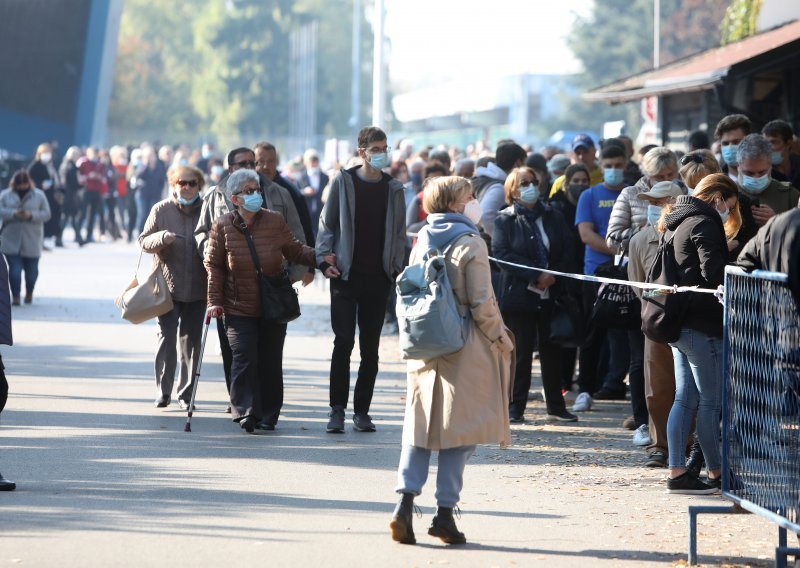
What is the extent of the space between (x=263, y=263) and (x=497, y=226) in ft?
6.19

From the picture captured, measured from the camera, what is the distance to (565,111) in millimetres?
100438

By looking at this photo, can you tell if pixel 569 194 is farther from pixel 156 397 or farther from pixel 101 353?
pixel 101 353

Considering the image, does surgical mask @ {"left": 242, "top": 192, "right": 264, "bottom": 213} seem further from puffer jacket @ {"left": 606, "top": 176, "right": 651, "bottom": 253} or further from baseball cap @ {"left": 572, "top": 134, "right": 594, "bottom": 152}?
baseball cap @ {"left": 572, "top": 134, "right": 594, "bottom": 152}

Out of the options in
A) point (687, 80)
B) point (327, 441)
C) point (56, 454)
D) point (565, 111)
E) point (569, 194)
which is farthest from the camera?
point (565, 111)

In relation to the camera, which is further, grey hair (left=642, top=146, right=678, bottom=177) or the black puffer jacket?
grey hair (left=642, top=146, right=678, bottom=177)

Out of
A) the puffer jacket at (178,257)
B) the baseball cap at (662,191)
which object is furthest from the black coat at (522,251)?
the puffer jacket at (178,257)

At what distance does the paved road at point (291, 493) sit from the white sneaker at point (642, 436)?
0.12 metres

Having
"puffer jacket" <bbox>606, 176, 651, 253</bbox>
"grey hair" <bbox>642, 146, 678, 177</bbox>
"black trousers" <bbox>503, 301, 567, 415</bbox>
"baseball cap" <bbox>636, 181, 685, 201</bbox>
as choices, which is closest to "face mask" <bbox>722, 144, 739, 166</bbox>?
"puffer jacket" <bbox>606, 176, 651, 253</bbox>

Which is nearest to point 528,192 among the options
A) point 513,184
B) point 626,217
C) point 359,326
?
point 513,184

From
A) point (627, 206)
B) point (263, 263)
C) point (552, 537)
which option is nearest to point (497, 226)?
point (627, 206)

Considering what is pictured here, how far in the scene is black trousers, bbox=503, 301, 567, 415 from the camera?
36.5ft

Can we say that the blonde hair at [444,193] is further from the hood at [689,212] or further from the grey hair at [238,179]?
the grey hair at [238,179]

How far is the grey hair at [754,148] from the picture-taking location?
938 centimetres

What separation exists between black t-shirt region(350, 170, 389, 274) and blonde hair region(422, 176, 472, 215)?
3.04 meters
